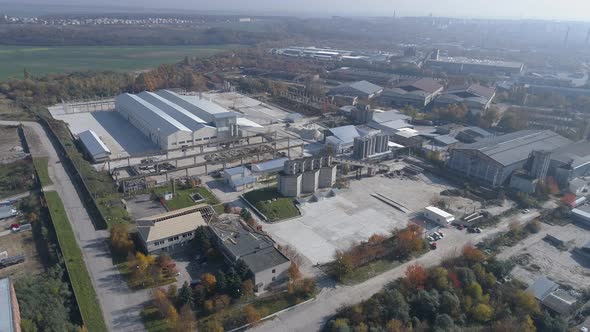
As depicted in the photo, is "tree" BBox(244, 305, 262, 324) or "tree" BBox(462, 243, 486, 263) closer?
"tree" BBox(244, 305, 262, 324)

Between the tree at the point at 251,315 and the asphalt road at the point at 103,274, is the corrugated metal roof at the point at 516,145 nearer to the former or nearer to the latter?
the tree at the point at 251,315

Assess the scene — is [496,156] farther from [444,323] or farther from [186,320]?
[186,320]

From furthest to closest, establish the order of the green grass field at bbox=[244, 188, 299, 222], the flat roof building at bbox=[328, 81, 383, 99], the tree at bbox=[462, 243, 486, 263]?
the flat roof building at bbox=[328, 81, 383, 99] < the green grass field at bbox=[244, 188, 299, 222] < the tree at bbox=[462, 243, 486, 263]

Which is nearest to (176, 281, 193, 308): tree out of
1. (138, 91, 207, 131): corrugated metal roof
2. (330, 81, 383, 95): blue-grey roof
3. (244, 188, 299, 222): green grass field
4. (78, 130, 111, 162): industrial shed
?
(244, 188, 299, 222): green grass field

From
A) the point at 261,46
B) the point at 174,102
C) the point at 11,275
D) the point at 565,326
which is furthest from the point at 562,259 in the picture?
the point at 261,46

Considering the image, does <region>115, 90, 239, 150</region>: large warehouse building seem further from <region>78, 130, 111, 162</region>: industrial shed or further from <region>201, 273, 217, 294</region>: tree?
<region>201, 273, 217, 294</region>: tree

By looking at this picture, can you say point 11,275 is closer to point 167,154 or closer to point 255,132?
point 167,154

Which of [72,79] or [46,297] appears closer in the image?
[46,297]
